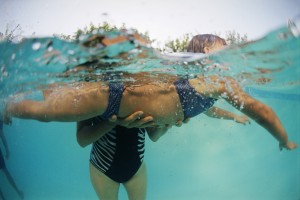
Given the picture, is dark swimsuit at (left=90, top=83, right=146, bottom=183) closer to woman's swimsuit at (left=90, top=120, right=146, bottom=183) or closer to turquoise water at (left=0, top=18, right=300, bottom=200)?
woman's swimsuit at (left=90, top=120, right=146, bottom=183)

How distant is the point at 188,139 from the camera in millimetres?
8797

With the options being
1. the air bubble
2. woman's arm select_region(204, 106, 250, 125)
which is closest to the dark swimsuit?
the air bubble

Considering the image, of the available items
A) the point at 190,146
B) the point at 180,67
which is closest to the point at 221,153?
the point at 190,146

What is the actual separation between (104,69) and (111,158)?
56.1 inches

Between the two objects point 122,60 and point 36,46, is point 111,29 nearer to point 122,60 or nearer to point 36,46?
point 122,60

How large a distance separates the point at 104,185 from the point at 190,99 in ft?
6.34

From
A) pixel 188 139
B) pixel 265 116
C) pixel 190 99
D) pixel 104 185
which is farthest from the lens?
pixel 188 139

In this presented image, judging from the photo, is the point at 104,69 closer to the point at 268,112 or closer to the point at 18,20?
the point at 18,20

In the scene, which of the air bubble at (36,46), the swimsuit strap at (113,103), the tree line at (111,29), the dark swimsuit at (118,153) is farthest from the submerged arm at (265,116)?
the air bubble at (36,46)

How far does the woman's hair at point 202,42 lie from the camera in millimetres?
3857

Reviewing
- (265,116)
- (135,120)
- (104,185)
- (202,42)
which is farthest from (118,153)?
(265,116)

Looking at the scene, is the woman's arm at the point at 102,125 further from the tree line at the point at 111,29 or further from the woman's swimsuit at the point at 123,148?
the tree line at the point at 111,29

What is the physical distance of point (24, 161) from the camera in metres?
8.72

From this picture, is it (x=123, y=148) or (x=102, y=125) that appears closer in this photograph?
(x=102, y=125)
